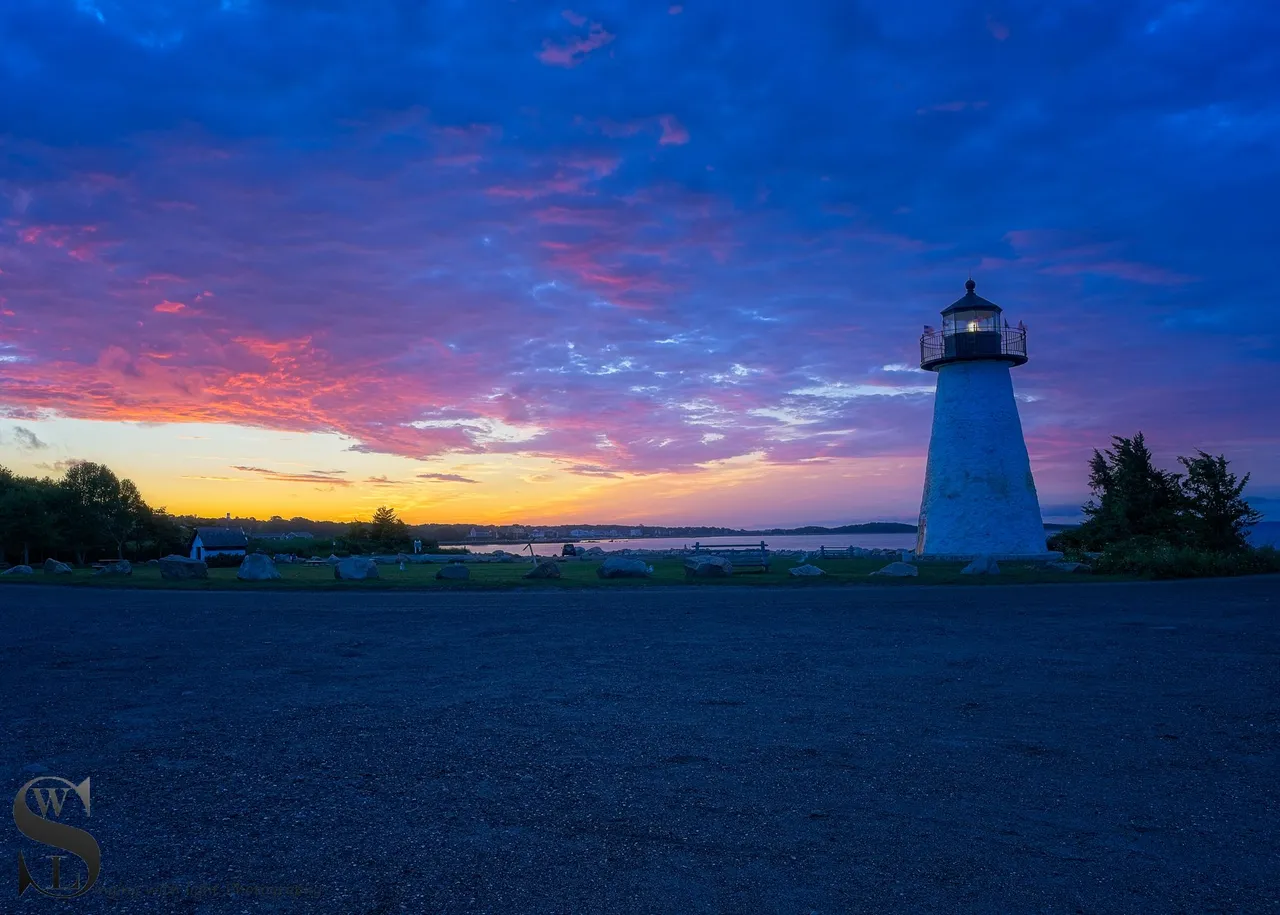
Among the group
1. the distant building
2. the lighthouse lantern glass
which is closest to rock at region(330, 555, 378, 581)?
the lighthouse lantern glass

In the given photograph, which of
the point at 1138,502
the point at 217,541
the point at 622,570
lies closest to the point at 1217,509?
the point at 1138,502

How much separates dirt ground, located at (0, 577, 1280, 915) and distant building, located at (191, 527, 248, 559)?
51.0 metres

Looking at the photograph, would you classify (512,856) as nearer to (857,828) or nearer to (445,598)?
(857,828)

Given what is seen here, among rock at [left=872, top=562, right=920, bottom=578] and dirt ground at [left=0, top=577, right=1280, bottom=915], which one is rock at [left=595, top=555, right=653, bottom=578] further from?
dirt ground at [left=0, top=577, right=1280, bottom=915]

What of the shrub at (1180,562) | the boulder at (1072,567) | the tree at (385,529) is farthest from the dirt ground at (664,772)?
the tree at (385,529)

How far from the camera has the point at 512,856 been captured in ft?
13.1

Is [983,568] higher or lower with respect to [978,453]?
lower

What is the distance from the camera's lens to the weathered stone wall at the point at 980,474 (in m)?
32.6

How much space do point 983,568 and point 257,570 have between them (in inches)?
923

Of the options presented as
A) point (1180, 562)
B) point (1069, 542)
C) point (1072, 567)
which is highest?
point (1069, 542)

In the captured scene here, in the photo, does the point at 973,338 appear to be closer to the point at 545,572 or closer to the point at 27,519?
the point at 545,572

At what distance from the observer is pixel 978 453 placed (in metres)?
33.0

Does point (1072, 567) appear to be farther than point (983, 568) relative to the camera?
Yes

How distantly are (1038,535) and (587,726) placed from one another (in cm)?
3107
